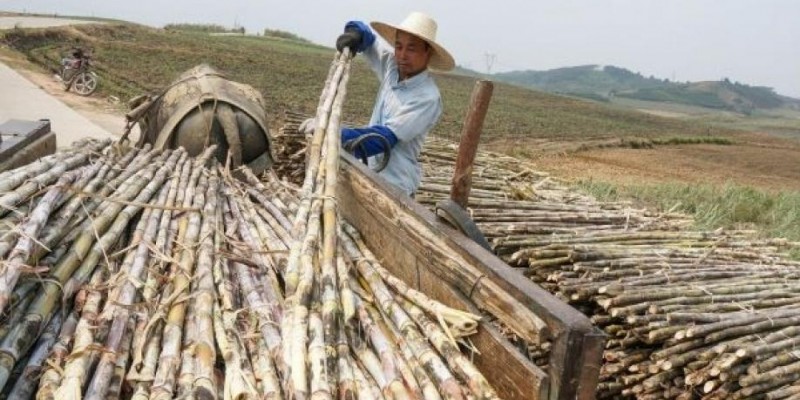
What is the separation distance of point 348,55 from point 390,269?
86.9 inches

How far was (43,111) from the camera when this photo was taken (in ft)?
38.5

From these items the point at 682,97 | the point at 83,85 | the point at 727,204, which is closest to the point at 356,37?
the point at 727,204

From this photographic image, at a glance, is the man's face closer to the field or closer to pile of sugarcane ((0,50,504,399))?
pile of sugarcane ((0,50,504,399))

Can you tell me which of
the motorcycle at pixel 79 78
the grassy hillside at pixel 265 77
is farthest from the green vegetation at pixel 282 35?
the motorcycle at pixel 79 78

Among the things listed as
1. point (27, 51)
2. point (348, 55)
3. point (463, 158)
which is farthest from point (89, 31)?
point (463, 158)

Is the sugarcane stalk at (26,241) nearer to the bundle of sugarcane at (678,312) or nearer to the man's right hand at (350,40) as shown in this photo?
the man's right hand at (350,40)

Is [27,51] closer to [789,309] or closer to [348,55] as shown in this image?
[348,55]

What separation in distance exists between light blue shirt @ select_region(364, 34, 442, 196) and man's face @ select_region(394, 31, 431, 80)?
0.20 feet

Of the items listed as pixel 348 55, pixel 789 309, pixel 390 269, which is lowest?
pixel 789 309

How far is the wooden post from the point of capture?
8.76 feet

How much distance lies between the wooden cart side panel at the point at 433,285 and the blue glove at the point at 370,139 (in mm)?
238

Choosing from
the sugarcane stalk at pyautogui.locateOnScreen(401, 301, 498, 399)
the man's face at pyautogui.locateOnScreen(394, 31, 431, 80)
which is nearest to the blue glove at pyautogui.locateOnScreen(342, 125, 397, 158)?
the man's face at pyautogui.locateOnScreen(394, 31, 431, 80)

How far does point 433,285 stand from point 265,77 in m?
24.7

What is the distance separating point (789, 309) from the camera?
3.62m
